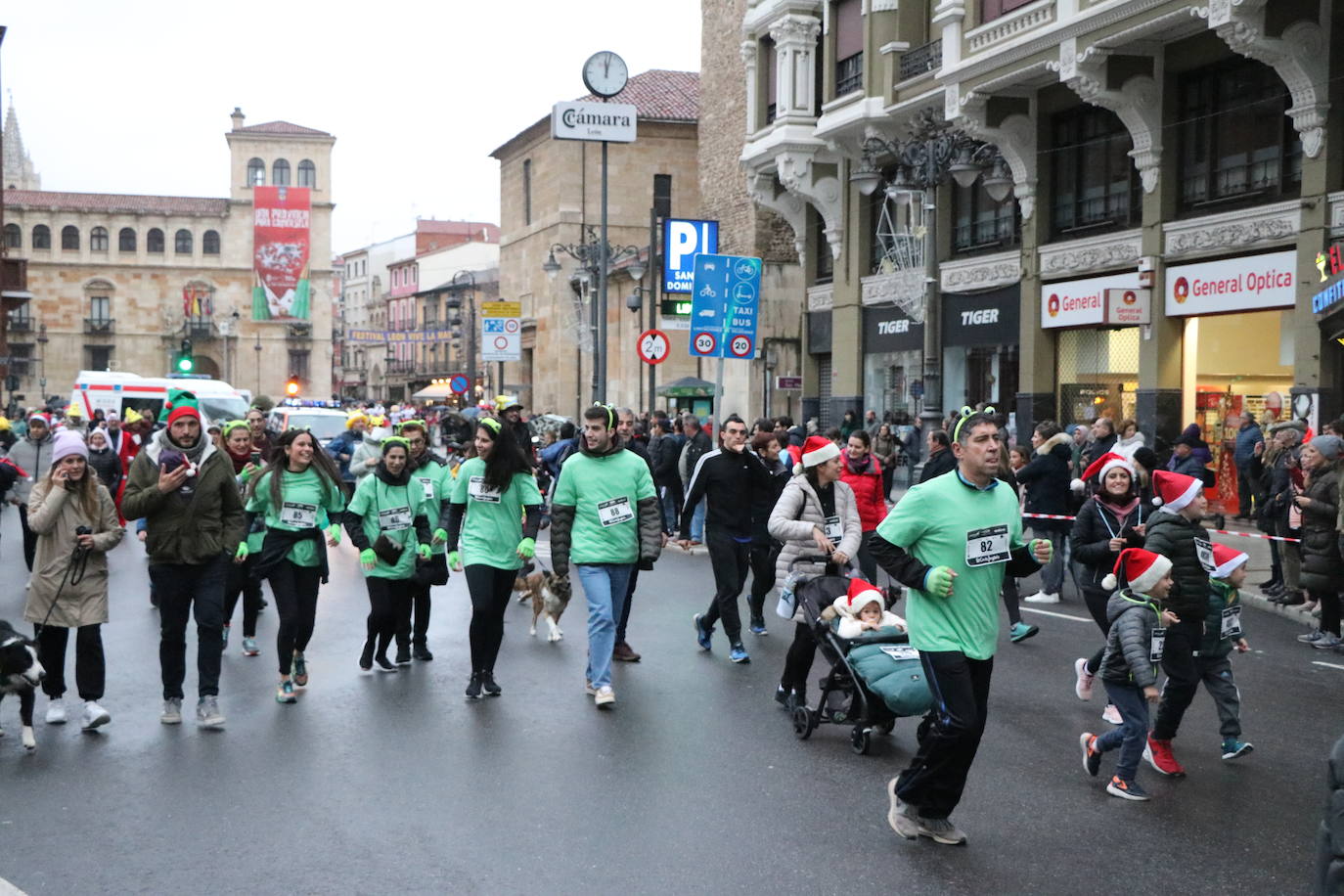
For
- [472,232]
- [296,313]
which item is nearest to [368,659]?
[296,313]

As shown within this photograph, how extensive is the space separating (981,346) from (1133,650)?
20.2 m

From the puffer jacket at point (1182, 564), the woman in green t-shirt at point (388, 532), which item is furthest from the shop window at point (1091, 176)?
the puffer jacket at point (1182, 564)

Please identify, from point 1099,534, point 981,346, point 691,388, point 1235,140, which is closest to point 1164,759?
point 1099,534

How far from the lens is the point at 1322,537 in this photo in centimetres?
1109

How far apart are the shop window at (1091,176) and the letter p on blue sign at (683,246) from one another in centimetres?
906

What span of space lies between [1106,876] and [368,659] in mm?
5694

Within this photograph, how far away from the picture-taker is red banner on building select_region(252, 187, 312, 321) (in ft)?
284

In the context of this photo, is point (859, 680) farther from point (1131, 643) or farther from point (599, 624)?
point (599, 624)

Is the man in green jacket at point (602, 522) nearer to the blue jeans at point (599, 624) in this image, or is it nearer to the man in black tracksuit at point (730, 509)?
the blue jeans at point (599, 624)

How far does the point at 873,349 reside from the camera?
1173 inches

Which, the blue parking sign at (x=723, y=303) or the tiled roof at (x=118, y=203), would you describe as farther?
the tiled roof at (x=118, y=203)

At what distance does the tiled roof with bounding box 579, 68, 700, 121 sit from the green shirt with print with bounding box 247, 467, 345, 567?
1858 inches

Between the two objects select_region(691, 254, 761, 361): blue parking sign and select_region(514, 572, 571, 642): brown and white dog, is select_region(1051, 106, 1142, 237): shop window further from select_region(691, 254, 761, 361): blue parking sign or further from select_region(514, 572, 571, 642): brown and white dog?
select_region(514, 572, 571, 642): brown and white dog

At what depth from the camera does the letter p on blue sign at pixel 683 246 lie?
101 ft
